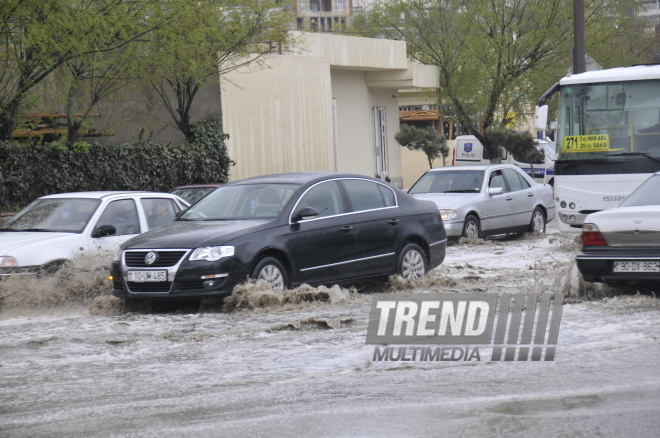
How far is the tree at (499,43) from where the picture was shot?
33094mm

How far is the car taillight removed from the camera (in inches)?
402

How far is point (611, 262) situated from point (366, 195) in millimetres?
3109

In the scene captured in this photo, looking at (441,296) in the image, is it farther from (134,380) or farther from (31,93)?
(31,93)

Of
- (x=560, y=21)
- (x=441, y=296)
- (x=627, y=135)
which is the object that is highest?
(x=560, y=21)

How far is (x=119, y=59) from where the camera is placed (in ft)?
61.6

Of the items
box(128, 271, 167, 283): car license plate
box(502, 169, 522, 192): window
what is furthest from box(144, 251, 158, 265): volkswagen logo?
box(502, 169, 522, 192): window

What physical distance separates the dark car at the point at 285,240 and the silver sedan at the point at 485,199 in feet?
18.5

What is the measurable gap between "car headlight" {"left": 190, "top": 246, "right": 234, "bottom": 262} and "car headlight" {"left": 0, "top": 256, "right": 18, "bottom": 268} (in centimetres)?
232

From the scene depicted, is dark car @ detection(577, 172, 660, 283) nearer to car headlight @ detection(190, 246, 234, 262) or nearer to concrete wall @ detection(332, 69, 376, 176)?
car headlight @ detection(190, 246, 234, 262)

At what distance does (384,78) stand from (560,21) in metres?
6.57

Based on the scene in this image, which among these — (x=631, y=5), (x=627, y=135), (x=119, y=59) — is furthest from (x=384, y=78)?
(x=627, y=135)

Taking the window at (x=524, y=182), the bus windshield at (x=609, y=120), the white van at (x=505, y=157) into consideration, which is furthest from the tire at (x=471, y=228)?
the white van at (x=505, y=157)

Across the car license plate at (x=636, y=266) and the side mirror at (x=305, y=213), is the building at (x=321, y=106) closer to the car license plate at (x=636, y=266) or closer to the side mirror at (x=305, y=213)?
the side mirror at (x=305, y=213)

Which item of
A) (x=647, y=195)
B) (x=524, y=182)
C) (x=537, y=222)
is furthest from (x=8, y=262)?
(x=537, y=222)
